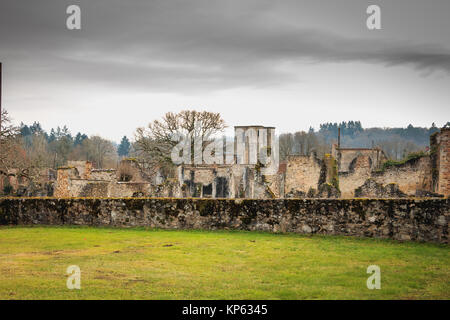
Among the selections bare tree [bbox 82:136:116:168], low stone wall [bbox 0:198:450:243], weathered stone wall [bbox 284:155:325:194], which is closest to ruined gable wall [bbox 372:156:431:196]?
weathered stone wall [bbox 284:155:325:194]

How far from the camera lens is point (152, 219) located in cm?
1708

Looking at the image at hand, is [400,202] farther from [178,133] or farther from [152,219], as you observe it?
[178,133]

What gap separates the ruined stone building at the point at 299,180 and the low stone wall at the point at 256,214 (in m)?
8.03

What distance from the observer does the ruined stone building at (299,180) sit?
1156 inches

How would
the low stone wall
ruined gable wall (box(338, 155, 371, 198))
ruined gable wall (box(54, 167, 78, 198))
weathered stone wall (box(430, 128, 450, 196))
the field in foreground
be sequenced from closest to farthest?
the field in foreground < the low stone wall < weathered stone wall (box(430, 128, 450, 196)) < ruined gable wall (box(54, 167, 78, 198)) < ruined gable wall (box(338, 155, 371, 198))

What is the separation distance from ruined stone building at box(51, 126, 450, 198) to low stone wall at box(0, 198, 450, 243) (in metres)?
8.03

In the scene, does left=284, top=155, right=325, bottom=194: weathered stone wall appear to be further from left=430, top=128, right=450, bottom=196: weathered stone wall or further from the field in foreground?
the field in foreground

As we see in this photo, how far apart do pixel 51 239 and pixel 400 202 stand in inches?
425

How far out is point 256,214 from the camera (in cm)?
1600

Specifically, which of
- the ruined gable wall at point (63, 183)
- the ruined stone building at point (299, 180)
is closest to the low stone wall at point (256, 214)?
the ruined stone building at point (299, 180)

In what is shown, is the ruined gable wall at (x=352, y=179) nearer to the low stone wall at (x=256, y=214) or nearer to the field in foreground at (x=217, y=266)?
the low stone wall at (x=256, y=214)

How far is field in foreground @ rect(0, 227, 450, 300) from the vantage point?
725 cm
